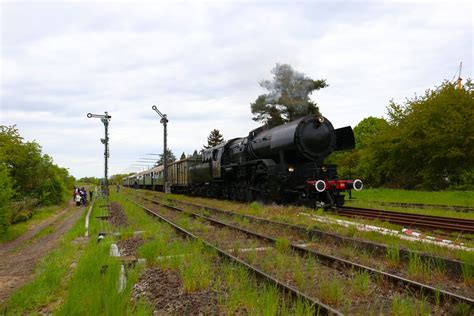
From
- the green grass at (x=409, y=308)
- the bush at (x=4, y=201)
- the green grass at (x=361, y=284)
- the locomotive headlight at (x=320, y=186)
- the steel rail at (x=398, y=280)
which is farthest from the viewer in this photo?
the bush at (x=4, y=201)

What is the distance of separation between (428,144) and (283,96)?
1971 centimetres

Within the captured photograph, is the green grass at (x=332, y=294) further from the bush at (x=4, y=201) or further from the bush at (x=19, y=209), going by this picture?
the bush at (x=19, y=209)

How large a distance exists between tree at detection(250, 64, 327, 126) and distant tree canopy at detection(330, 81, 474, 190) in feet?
40.6

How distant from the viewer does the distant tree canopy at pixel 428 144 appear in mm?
24109

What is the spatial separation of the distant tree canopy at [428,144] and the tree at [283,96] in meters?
12.4

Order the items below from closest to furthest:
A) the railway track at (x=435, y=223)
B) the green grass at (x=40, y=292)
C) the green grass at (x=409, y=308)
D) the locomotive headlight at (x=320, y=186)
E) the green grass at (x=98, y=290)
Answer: the green grass at (x=409, y=308) → the green grass at (x=98, y=290) → the green grass at (x=40, y=292) → the railway track at (x=435, y=223) → the locomotive headlight at (x=320, y=186)

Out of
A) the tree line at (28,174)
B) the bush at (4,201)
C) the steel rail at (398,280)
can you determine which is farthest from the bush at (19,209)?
the steel rail at (398,280)

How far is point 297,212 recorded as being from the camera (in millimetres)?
12461

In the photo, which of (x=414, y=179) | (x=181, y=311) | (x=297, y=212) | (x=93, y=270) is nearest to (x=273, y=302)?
(x=181, y=311)

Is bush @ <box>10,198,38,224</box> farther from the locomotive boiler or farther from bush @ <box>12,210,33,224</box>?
the locomotive boiler

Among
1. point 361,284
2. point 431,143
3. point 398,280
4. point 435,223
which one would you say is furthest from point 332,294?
point 431,143

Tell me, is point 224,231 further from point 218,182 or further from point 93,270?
point 218,182

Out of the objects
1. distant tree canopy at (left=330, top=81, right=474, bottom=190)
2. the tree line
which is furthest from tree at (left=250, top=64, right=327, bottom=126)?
the tree line

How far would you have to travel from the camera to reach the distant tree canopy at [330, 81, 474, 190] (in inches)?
949
